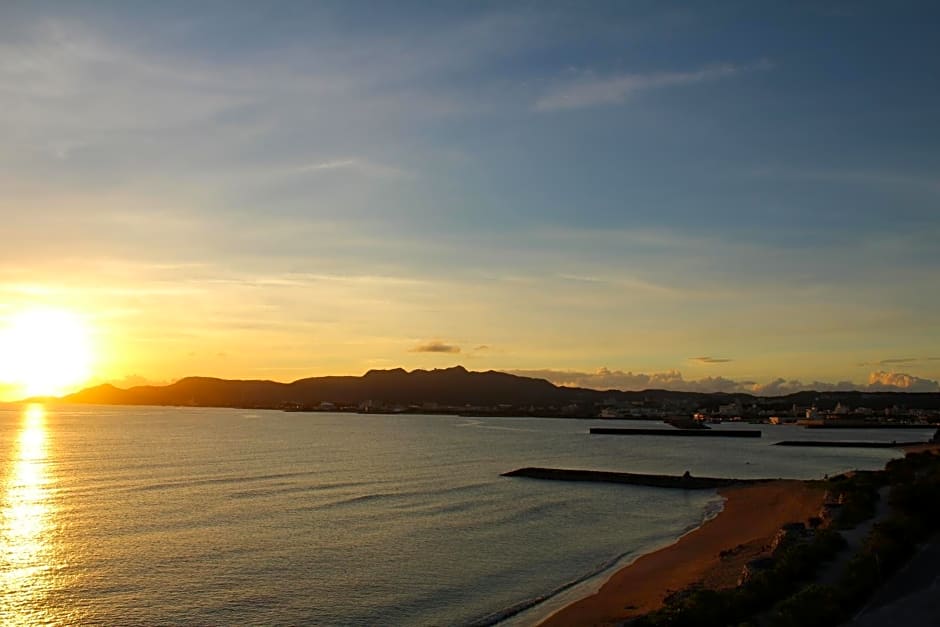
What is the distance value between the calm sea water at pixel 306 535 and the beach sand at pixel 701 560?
151cm

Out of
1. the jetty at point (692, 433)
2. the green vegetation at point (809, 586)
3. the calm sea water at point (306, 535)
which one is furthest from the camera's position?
the jetty at point (692, 433)

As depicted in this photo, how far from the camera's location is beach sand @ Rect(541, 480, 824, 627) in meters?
21.6

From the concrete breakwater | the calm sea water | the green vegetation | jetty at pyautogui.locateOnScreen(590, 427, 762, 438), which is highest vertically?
the green vegetation

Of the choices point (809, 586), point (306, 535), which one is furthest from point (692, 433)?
point (809, 586)

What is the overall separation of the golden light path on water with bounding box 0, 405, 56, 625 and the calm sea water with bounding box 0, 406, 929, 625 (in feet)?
0.37

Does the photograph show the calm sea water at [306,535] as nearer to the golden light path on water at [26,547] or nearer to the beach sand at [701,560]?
the golden light path on water at [26,547]

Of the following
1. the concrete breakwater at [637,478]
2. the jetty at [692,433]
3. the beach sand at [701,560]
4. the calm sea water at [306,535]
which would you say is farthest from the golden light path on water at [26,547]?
the jetty at [692,433]

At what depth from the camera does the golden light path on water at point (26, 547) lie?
72.6 feet

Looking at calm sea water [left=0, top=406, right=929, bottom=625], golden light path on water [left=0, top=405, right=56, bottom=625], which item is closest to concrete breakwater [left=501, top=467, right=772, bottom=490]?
calm sea water [left=0, top=406, right=929, bottom=625]

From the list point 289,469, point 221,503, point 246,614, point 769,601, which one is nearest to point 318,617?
point 246,614

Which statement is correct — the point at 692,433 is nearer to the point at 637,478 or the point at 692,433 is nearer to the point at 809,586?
the point at 637,478

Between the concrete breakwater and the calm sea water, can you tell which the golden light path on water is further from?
the concrete breakwater

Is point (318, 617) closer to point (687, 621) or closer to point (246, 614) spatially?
point (246, 614)

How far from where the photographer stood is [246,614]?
21.5 meters
